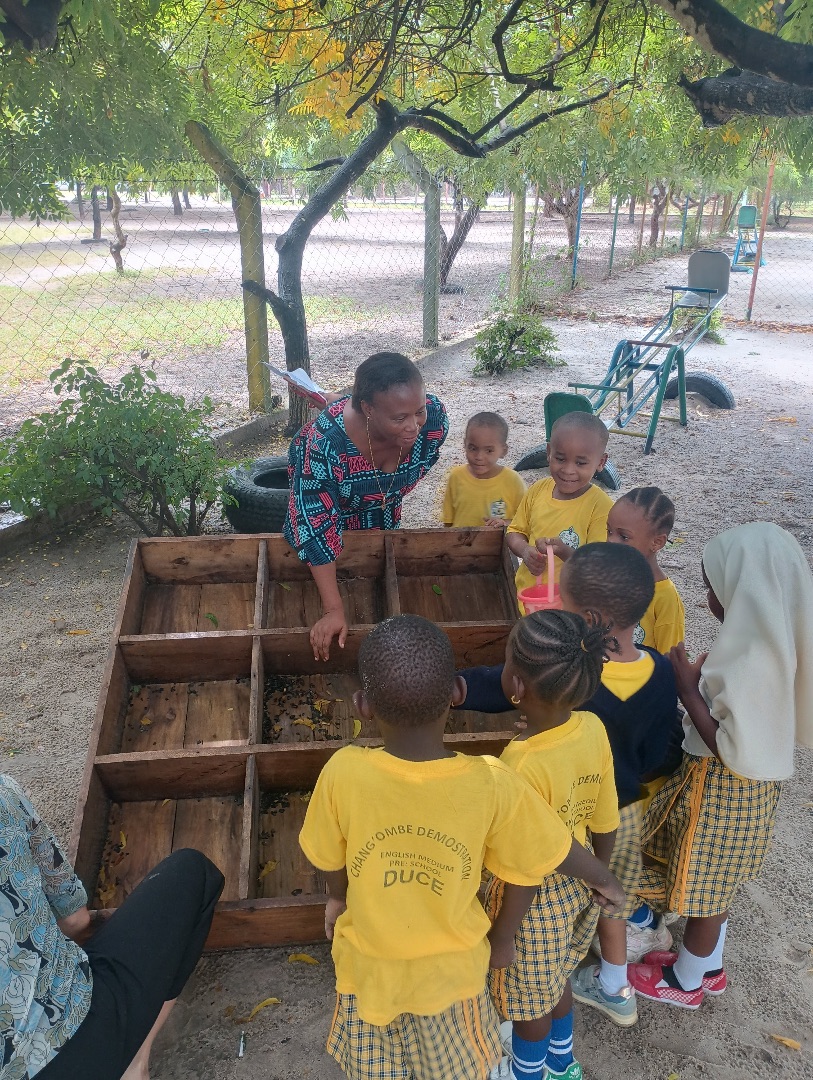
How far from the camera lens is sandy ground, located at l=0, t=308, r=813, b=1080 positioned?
Result: 2135 millimetres

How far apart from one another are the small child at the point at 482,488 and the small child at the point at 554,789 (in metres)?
1.75

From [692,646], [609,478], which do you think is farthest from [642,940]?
[609,478]

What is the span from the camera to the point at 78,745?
11.2 ft

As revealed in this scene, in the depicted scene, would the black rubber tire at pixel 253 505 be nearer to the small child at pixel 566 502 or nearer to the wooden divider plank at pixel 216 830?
the small child at pixel 566 502

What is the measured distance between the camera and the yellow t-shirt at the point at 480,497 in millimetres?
3582

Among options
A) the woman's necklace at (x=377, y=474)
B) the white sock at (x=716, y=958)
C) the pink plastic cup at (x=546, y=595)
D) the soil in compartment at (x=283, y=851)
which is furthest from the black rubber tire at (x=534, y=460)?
the white sock at (x=716, y=958)

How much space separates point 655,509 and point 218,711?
1813mm

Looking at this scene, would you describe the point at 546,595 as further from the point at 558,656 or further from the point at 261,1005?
the point at 261,1005

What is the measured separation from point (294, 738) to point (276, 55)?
4651 mm

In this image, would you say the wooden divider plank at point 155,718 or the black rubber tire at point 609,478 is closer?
the wooden divider plank at point 155,718

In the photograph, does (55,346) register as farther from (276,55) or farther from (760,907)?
(760,907)

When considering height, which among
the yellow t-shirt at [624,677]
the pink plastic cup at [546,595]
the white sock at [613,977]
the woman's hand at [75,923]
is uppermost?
the yellow t-shirt at [624,677]

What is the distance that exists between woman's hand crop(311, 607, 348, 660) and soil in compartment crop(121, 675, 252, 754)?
0.48 meters

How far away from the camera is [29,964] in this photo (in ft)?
5.07
